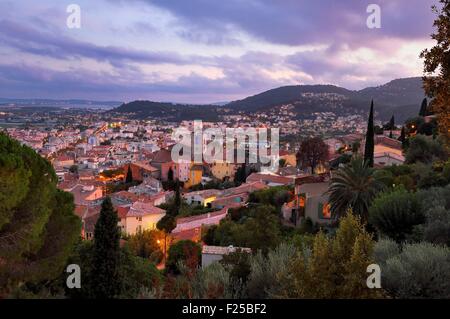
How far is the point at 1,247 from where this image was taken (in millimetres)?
7367

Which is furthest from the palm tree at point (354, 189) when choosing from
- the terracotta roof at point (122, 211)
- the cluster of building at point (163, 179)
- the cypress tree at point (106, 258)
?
the terracotta roof at point (122, 211)

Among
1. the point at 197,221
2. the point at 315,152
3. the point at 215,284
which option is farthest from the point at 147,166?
the point at 215,284

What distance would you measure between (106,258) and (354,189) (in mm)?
8877

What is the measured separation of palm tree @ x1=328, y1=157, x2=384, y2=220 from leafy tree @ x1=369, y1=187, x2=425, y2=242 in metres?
1.65

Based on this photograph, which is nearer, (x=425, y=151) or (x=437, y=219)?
(x=437, y=219)

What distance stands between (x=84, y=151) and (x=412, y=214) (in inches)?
3589

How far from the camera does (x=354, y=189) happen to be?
44.0ft

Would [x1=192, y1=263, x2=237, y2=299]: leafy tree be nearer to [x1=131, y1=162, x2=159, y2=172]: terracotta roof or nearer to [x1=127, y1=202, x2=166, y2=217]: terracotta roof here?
[x1=127, y1=202, x2=166, y2=217]: terracotta roof

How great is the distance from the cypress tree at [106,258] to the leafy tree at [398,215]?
715 centimetres

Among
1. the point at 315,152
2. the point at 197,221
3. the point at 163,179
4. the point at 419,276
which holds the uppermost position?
the point at 419,276

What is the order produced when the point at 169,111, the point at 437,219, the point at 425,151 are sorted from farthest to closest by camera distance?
the point at 169,111, the point at 425,151, the point at 437,219

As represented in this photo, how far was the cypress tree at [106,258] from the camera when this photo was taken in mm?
6570

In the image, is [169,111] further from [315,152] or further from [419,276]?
[419,276]
